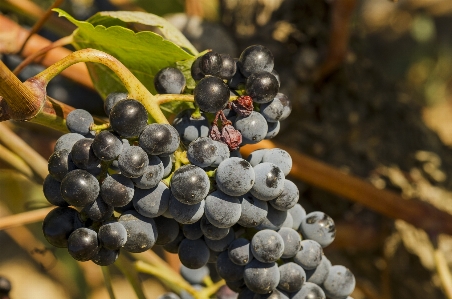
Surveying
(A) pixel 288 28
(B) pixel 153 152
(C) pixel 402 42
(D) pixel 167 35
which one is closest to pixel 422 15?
(C) pixel 402 42

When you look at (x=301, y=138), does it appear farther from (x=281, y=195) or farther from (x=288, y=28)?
(x=281, y=195)

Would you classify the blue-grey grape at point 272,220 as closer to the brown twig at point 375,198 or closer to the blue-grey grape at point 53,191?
the blue-grey grape at point 53,191

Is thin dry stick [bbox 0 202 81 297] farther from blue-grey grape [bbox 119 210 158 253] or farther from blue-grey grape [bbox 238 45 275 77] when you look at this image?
blue-grey grape [bbox 238 45 275 77]

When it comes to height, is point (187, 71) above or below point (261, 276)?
above

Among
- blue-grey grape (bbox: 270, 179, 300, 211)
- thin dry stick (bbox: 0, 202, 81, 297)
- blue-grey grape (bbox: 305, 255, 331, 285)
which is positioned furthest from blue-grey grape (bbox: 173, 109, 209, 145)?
thin dry stick (bbox: 0, 202, 81, 297)

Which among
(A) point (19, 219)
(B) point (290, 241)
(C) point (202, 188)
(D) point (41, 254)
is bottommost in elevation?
(D) point (41, 254)

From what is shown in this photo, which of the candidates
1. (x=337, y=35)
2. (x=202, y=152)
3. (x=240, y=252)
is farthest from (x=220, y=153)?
(x=337, y=35)

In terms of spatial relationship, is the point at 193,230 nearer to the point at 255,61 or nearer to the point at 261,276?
the point at 261,276
